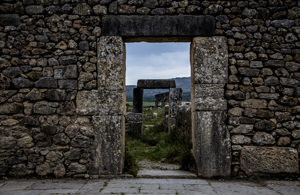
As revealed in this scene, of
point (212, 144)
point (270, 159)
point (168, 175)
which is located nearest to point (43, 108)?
point (168, 175)

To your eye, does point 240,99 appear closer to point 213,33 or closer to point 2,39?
point 213,33

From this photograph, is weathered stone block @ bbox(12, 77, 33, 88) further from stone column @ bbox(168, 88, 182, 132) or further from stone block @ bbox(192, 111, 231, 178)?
stone column @ bbox(168, 88, 182, 132)

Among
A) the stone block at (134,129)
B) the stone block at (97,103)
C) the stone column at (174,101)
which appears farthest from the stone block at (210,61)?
the stone column at (174,101)

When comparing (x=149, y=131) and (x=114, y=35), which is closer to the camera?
(x=114, y=35)

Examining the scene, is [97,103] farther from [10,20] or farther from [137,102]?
[137,102]

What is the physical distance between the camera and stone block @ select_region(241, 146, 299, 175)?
11.9 feet

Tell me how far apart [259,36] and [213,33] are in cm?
83

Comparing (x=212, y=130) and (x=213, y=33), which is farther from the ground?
(x=213, y=33)

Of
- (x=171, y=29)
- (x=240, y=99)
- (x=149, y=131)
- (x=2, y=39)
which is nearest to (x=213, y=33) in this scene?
(x=171, y=29)

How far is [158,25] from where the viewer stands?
3.78 metres

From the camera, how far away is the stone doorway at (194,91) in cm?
369

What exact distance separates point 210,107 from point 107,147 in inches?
77.1

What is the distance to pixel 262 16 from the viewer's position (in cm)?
378

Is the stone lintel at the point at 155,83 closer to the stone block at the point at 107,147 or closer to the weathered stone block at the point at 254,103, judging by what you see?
the stone block at the point at 107,147
